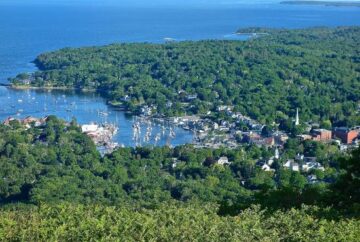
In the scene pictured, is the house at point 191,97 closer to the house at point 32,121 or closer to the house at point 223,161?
the house at point 32,121

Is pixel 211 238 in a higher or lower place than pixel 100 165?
higher

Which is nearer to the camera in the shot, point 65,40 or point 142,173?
point 142,173

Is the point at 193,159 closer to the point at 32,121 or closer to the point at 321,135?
the point at 321,135

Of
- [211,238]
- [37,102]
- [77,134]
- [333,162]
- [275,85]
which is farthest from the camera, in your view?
[275,85]

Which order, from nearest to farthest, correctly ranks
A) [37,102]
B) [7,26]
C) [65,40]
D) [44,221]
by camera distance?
1. [44,221]
2. [37,102]
3. [65,40]
4. [7,26]

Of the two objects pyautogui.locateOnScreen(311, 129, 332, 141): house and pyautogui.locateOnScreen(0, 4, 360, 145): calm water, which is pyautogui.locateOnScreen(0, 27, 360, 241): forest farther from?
pyautogui.locateOnScreen(0, 4, 360, 145): calm water

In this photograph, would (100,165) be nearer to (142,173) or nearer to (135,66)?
Answer: (142,173)

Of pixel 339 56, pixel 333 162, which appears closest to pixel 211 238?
pixel 333 162
